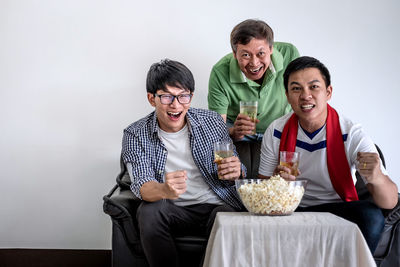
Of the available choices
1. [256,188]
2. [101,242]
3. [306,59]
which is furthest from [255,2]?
[101,242]

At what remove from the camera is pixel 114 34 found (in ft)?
10.5

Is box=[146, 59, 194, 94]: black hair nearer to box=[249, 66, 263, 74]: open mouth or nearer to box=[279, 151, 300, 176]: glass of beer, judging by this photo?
box=[249, 66, 263, 74]: open mouth

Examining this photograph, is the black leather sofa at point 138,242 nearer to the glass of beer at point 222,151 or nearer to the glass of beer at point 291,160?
the glass of beer at point 222,151

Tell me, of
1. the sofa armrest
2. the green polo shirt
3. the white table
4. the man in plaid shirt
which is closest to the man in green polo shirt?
the green polo shirt

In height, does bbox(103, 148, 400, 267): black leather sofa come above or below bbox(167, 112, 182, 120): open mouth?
below

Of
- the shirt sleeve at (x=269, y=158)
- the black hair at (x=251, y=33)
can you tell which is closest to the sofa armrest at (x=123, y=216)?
the shirt sleeve at (x=269, y=158)

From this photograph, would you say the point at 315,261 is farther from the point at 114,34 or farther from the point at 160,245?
the point at 114,34

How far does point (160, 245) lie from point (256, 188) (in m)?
0.62

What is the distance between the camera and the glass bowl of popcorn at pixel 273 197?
172cm

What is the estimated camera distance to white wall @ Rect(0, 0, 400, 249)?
311 cm

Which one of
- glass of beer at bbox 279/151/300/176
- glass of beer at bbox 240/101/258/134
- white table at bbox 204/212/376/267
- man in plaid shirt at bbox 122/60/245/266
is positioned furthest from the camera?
glass of beer at bbox 240/101/258/134

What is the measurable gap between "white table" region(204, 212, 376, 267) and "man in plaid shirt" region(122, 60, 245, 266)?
653 millimetres

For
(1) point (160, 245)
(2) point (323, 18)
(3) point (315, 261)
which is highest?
(2) point (323, 18)

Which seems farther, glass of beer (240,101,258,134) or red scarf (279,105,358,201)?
glass of beer (240,101,258,134)
